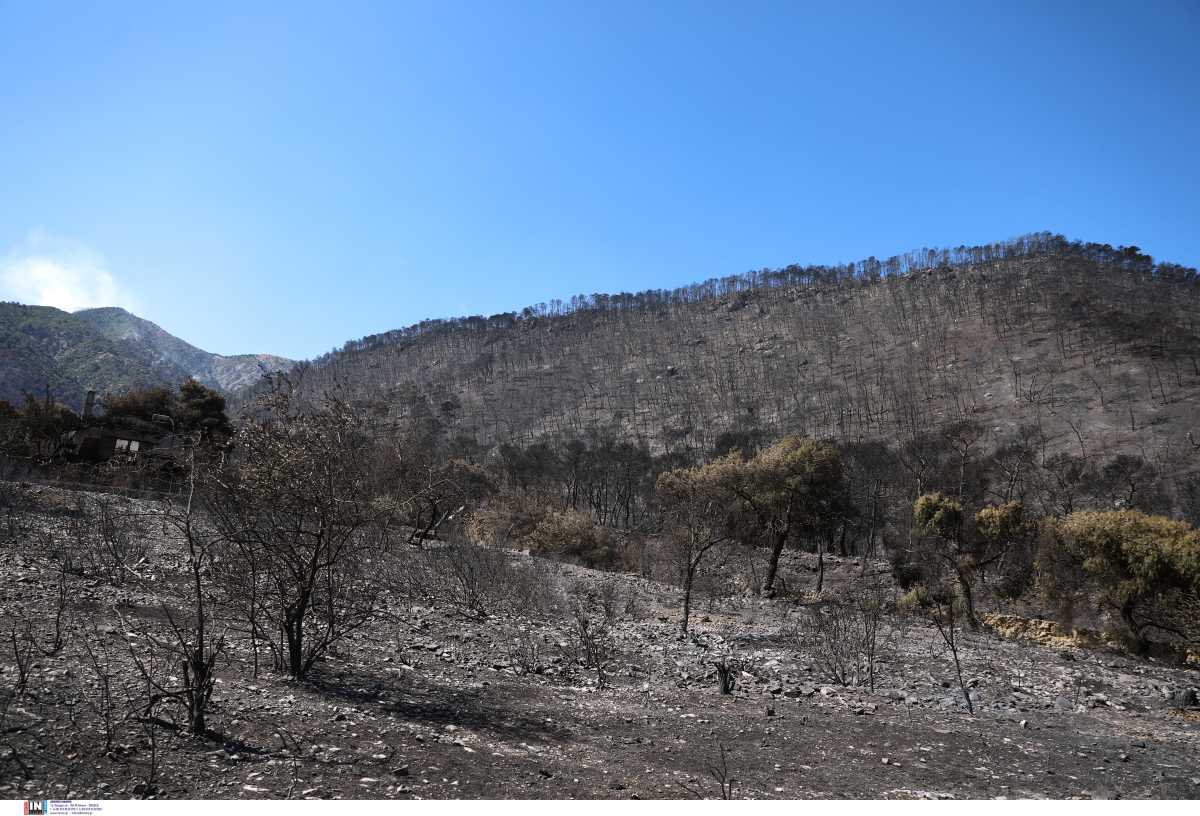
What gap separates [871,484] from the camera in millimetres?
43812

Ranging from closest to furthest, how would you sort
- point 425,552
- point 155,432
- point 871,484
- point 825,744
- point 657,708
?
point 825,744
point 657,708
point 425,552
point 155,432
point 871,484

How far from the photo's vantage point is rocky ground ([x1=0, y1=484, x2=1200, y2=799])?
486 centimetres

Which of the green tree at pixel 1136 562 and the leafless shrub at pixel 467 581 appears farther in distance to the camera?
the green tree at pixel 1136 562

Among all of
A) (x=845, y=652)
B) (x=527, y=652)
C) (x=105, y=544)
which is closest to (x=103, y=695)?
(x=527, y=652)

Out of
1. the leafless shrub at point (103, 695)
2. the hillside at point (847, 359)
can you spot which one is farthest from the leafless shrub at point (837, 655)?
the hillside at point (847, 359)

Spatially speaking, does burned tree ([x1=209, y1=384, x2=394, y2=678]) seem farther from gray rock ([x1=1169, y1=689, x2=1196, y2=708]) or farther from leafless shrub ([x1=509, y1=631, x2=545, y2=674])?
gray rock ([x1=1169, y1=689, x2=1196, y2=708])

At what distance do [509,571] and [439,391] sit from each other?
87957mm

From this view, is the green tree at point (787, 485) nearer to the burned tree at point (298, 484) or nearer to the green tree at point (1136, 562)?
the green tree at point (1136, 562)

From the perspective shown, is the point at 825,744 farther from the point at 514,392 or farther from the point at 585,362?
the point at 585,362

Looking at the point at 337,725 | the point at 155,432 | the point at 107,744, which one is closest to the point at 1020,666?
the point at 337,725

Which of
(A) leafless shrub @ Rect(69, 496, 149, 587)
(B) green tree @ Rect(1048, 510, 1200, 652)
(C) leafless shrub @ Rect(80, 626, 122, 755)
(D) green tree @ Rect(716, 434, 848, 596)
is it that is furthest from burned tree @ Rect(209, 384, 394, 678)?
(D) green tree @ Rect(716, 434, 848, 596)

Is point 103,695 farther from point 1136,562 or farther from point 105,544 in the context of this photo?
point 1136,562

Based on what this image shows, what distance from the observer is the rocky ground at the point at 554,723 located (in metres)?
4.86
